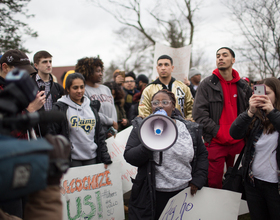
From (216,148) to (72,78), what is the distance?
209 centimetres

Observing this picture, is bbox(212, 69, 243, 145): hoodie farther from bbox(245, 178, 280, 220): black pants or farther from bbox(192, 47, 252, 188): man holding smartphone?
bbox(245, 178, 280, 220): black pants

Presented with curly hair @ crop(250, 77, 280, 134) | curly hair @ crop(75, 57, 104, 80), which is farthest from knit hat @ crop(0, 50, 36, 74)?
curly hair @ crop(250, 77, 280, 134)

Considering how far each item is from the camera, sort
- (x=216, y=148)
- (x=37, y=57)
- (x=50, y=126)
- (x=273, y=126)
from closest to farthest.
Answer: (x=273, y=126)
(x=50, y=126)
(x=216, y=148)
(x=37, y=57)

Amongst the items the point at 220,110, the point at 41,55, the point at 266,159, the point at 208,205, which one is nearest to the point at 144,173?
the point at 208,205

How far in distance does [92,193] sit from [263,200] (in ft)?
6.13

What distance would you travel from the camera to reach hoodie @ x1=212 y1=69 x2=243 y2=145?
3.10 metres

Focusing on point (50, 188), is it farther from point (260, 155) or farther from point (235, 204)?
point (260, 155)

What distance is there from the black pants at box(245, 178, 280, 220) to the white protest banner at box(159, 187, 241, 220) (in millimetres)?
198

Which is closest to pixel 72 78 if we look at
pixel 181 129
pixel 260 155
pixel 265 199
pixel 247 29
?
pixel 181 129

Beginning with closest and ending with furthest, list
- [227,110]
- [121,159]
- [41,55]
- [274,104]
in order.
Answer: [274,104] < [227,110] < [41,55] < [121,159]

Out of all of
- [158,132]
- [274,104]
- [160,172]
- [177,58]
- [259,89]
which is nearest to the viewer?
[158,132]

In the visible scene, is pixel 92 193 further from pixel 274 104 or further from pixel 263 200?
pixel 274 104

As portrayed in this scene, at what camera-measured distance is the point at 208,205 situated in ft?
7.38

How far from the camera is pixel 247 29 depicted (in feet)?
28.4
